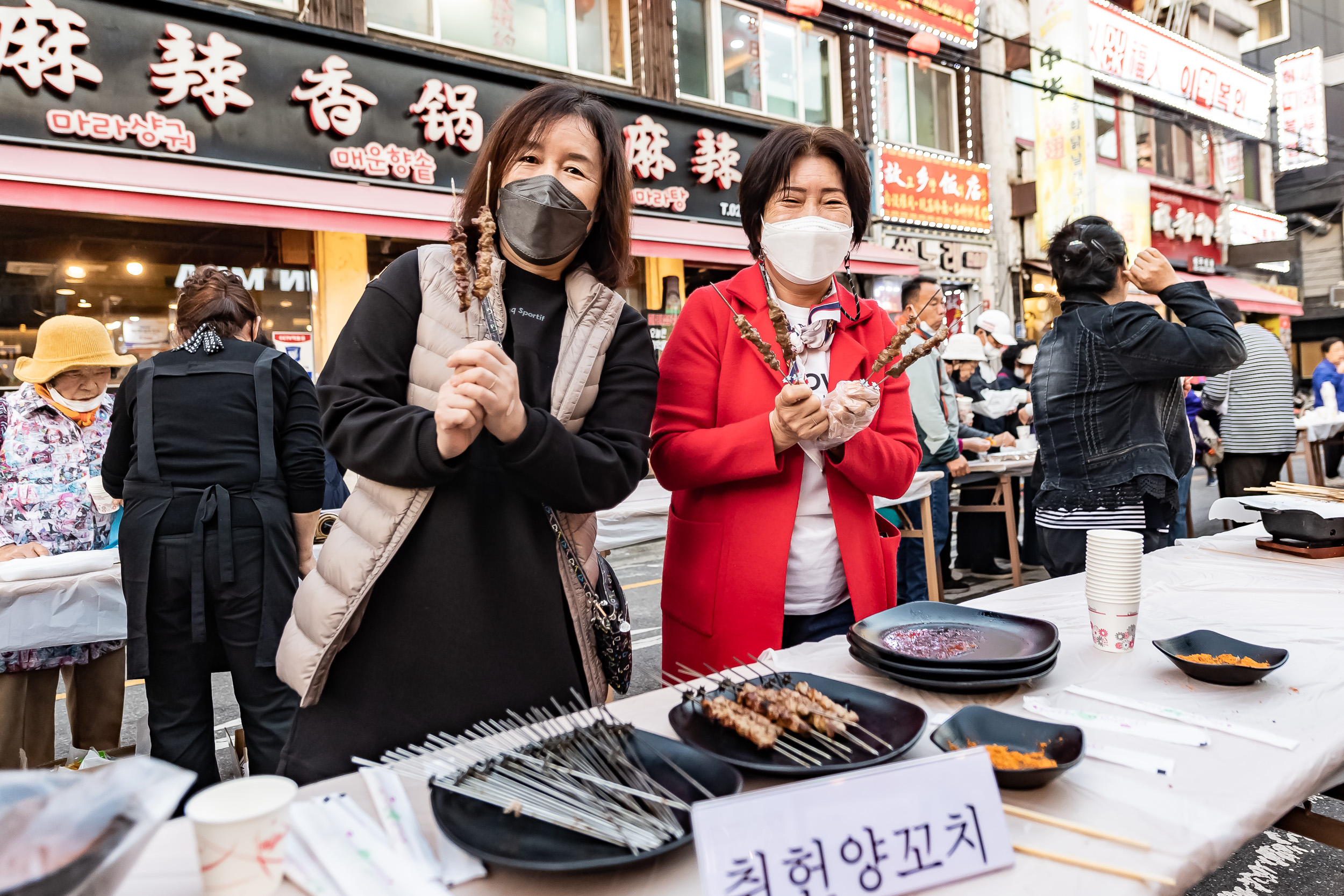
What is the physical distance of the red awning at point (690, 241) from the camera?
8797mm

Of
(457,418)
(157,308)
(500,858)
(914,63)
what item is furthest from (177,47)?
(914,63)

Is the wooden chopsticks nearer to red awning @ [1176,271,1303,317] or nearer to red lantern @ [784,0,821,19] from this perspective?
red lantern @ [784,0,821,19]

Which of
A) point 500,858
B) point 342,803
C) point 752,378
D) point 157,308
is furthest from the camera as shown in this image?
point 157,308

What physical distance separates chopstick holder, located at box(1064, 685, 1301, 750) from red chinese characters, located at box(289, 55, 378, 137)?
27.1ft

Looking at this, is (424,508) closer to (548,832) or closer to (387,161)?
(548,832)

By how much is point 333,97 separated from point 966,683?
27.2ft

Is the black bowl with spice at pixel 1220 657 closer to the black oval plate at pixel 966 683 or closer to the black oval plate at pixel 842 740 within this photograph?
the black oval plate at pixel 966 683

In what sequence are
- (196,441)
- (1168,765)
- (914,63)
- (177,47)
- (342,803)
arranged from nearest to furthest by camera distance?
1. (342,803)
2. (1168,765)
3. (196,441)
4. (177,47)
5. (914,63)

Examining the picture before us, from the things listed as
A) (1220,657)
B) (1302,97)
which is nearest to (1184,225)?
(1302,97)

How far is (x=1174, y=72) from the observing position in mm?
16547

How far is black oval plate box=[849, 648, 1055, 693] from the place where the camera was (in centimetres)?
146

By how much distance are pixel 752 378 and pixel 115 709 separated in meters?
3.18

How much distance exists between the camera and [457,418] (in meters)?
1.28

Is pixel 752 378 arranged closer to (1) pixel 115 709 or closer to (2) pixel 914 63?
(1) pixel 115 709
